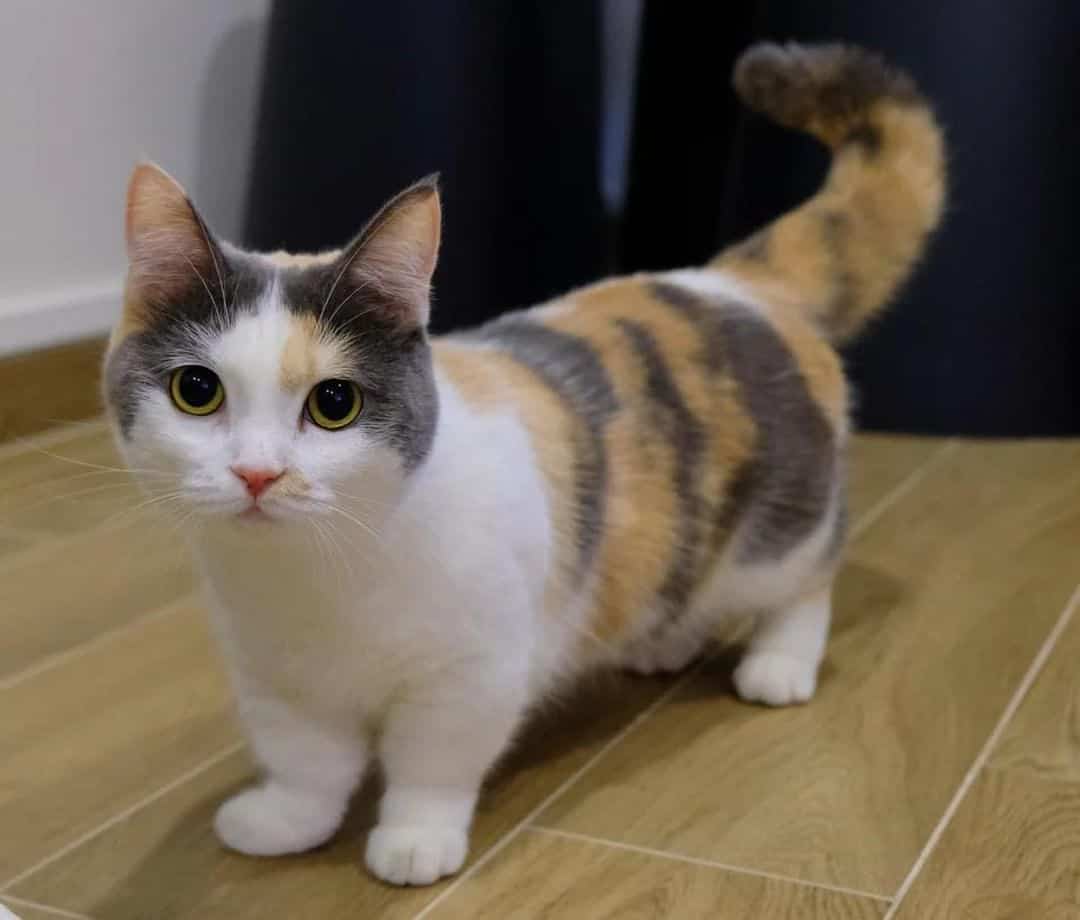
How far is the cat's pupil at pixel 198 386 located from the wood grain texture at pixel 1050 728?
0.71 meters

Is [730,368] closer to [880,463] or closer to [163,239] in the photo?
[163,239]

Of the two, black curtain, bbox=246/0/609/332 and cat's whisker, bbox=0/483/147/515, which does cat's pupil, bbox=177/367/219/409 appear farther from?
black curtain, bbox=246/0/609/332

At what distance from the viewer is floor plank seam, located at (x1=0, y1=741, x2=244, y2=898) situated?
1.12 meters

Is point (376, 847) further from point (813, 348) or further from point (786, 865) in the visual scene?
point (813, 348)

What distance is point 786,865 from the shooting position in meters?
1.12

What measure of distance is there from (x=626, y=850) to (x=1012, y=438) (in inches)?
48.3

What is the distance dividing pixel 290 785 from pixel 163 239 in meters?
0.43

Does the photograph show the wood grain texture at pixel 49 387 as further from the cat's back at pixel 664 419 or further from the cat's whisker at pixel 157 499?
the cat's back at pixel 664 419

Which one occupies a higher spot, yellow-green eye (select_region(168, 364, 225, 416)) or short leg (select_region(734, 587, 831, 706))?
yellow-green eye (select_region(168, 364, 225, 416))

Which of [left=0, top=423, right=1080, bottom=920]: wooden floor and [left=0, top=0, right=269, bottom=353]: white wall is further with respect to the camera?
[left=0, top=0, right=269, bottom=353]: white wall

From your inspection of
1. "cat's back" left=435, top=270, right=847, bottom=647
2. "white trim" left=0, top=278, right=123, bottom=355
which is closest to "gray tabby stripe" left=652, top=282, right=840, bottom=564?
"cat's back" left=435, top=270, right=847, bottom=647

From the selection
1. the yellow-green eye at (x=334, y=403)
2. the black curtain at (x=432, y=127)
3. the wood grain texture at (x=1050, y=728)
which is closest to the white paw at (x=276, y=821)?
the yellow-green eye at (x=334, y=403)

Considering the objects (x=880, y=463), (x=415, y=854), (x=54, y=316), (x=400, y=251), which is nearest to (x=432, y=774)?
(x=415, y=854)

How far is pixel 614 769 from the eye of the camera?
1.30m
